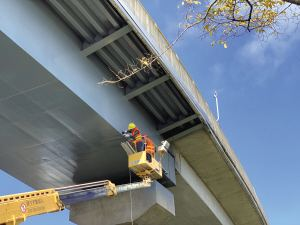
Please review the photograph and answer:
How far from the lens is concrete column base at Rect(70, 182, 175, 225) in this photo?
12578mm

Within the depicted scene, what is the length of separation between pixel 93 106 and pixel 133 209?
3.92 metres

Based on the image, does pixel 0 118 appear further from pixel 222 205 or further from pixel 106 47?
pixel 222 205

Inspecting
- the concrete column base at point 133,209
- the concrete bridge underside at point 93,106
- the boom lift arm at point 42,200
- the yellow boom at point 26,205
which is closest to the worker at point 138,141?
the concrete bridge underside at point 93,106

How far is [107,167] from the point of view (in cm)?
1284

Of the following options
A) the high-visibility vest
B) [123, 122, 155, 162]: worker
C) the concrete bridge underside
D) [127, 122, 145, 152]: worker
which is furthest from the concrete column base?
the high-visibility vest

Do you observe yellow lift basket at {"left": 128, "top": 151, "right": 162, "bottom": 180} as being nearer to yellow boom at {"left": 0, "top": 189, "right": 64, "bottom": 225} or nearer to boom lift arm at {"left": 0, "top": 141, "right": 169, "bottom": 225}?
boom lift arm at {"left": 0, "top": 141, "right": 169, "bottom": 225}

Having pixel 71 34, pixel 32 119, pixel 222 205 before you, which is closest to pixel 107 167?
pixel 32 119

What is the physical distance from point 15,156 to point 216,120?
7.11 m

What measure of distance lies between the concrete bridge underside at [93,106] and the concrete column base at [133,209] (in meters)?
0.03

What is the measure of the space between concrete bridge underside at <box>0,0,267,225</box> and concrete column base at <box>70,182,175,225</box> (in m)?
0.03

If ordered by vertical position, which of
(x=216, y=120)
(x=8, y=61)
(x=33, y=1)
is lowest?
(x=8, y=61)

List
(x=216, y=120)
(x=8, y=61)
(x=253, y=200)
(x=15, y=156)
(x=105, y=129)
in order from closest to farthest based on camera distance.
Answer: (x=8, y=61), (x=105, y=129), (x=15, y=156), (x=216, y=120), (x=253, y=200)

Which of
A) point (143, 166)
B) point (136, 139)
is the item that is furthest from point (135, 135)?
point (143, 166)

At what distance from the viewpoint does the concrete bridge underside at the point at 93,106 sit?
28.9 ft
